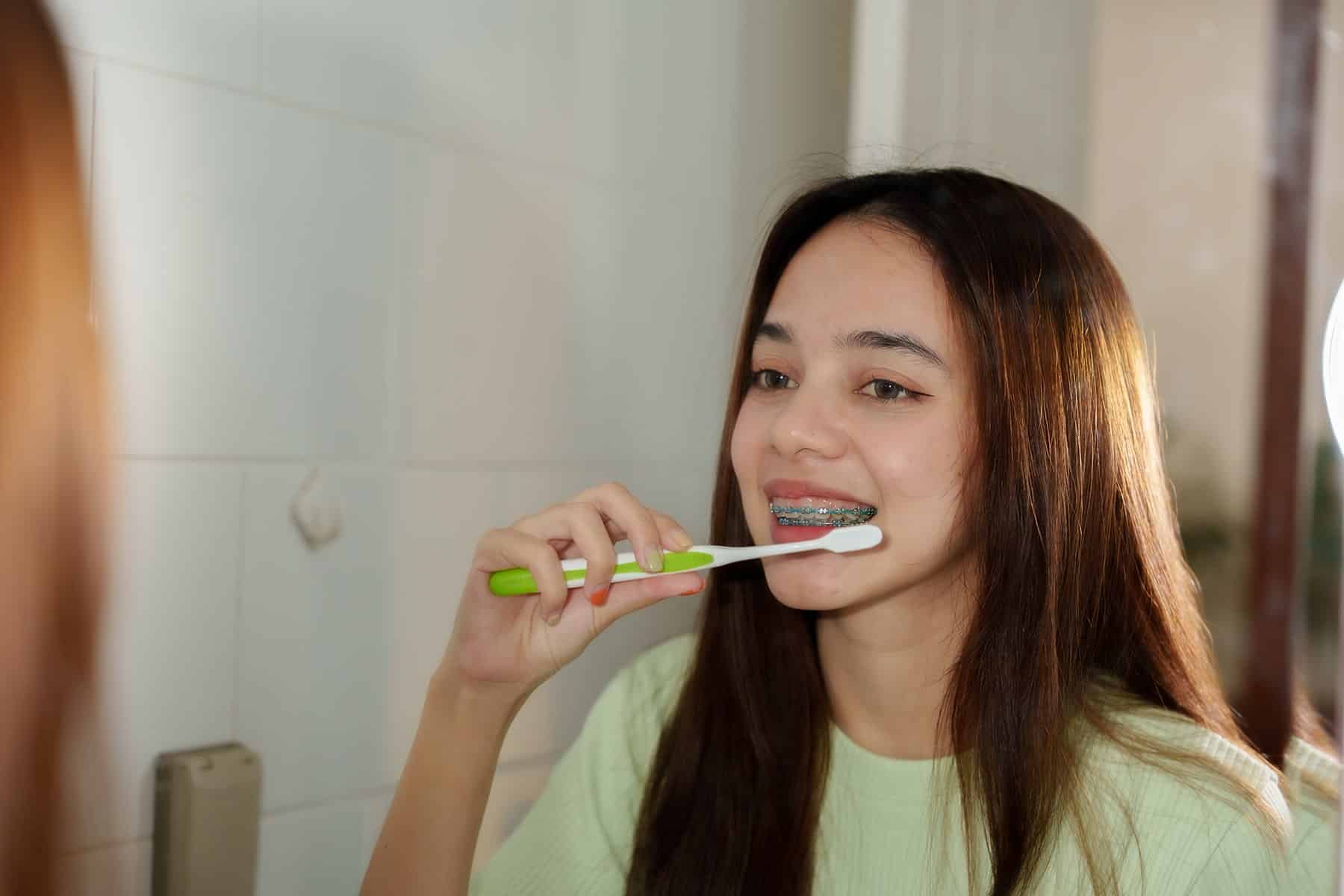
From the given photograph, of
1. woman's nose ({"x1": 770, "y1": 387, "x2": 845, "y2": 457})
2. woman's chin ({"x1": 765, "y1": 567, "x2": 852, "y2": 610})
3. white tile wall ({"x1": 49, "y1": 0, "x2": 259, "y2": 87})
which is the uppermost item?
white tile wall ({"x1": 49, "y1": 0, "x2": 259, "y2": 87})

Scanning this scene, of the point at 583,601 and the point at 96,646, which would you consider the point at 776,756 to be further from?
the point at 96,646

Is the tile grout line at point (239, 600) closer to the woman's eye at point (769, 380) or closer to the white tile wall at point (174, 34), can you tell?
the white tile wall at point (174, 34)

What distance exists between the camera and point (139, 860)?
40cm

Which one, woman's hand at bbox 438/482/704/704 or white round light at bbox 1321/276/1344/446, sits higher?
white round light at bbox 1321/276/1344/446

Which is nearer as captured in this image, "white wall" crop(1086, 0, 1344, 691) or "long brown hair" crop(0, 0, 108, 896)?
"long brown hair" crop(0, 0, 108, 896)

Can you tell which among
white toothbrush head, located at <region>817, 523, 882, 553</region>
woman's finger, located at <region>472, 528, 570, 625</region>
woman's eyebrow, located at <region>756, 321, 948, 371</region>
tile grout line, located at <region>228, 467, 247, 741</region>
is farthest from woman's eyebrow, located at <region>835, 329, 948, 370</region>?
tile grout line, located at <region>228, 467, 247, 741</region>

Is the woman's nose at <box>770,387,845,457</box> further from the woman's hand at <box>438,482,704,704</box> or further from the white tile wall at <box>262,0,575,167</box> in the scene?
the white tile wall at <box>262,0,575,167</box>

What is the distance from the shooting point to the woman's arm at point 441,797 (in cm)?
50

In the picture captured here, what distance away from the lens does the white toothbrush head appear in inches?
23.4

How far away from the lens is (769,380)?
0.64m

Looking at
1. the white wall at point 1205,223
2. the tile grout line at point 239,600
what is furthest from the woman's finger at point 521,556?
the white wall at point 1205,223

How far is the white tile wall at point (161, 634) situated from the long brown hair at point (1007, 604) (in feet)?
1.03

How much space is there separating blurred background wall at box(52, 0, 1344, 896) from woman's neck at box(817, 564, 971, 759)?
0.13m

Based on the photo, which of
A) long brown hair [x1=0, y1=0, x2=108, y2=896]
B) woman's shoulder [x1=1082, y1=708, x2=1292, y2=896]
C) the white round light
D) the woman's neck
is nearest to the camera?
long brown hair [x1=0, y1=0, x2=108, y2=896]
